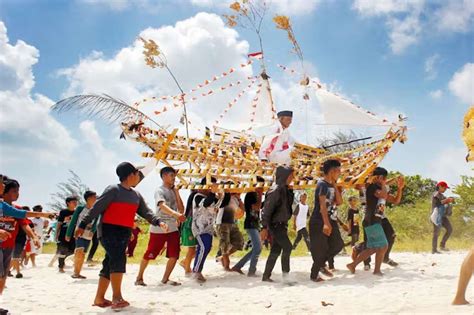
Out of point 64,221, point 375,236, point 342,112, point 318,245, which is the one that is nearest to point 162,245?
point 318,245

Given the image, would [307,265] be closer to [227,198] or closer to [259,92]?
[227,198]

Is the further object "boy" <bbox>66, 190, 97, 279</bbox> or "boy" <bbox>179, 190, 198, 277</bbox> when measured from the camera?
"boy" <bbox>66, 190, 97, 279</bbox>

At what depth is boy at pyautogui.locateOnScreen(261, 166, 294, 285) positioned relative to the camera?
7.17 meters

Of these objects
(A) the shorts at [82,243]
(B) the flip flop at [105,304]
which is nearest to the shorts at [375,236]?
(B) the flip flop at [105,304]

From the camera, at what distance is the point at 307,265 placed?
9617 mm

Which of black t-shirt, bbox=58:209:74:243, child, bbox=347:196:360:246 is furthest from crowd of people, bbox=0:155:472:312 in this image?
black t-shirt, bbox=58:209:74:243

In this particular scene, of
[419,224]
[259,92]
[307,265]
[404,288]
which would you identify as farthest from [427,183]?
[404,288]

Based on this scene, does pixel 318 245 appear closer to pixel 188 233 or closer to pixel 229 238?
pixel 229 238

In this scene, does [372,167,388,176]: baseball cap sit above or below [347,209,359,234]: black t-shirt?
above

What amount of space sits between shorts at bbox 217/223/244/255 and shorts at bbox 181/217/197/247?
511mm

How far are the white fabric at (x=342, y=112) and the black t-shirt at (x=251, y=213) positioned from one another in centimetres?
345

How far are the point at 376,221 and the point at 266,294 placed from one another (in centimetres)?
243

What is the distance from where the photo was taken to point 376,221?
7.59 metres

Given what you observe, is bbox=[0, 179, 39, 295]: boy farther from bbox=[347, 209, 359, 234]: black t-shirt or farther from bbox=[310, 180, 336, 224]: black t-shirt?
bbox=[347, 209, 359, 234]: black t-shirt
